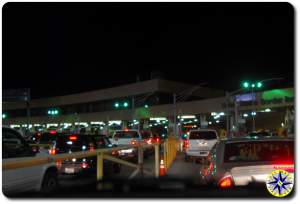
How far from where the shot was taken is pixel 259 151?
8.32 meters

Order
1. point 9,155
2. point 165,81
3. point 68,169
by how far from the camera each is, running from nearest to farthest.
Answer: point 9,155 < point 68,169 < point 165,81

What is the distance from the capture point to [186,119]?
84.1 meters

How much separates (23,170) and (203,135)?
64.8ft

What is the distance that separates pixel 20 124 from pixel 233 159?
296ft

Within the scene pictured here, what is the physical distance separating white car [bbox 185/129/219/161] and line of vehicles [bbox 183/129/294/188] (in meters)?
16.7

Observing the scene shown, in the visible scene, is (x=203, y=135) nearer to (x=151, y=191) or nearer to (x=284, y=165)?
(x=284, y=165)

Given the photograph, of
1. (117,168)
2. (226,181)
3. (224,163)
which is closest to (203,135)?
(117,168)

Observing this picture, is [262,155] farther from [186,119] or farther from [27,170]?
[186,119]

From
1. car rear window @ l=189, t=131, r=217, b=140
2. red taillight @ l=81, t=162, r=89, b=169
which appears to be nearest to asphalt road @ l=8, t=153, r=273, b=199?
red taillight @ l=81, t=162, r=89, b=169

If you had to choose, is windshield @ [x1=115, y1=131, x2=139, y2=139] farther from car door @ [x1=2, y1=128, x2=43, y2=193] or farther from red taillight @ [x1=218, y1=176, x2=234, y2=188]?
red taillight @ [x1=218, y1=176, x2=234, y2=188]

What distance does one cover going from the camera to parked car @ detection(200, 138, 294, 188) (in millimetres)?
6441

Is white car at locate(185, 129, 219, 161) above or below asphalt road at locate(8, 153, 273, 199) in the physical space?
above

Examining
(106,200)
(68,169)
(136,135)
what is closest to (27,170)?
(106,200)

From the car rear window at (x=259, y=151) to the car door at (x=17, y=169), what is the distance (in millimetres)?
3214
